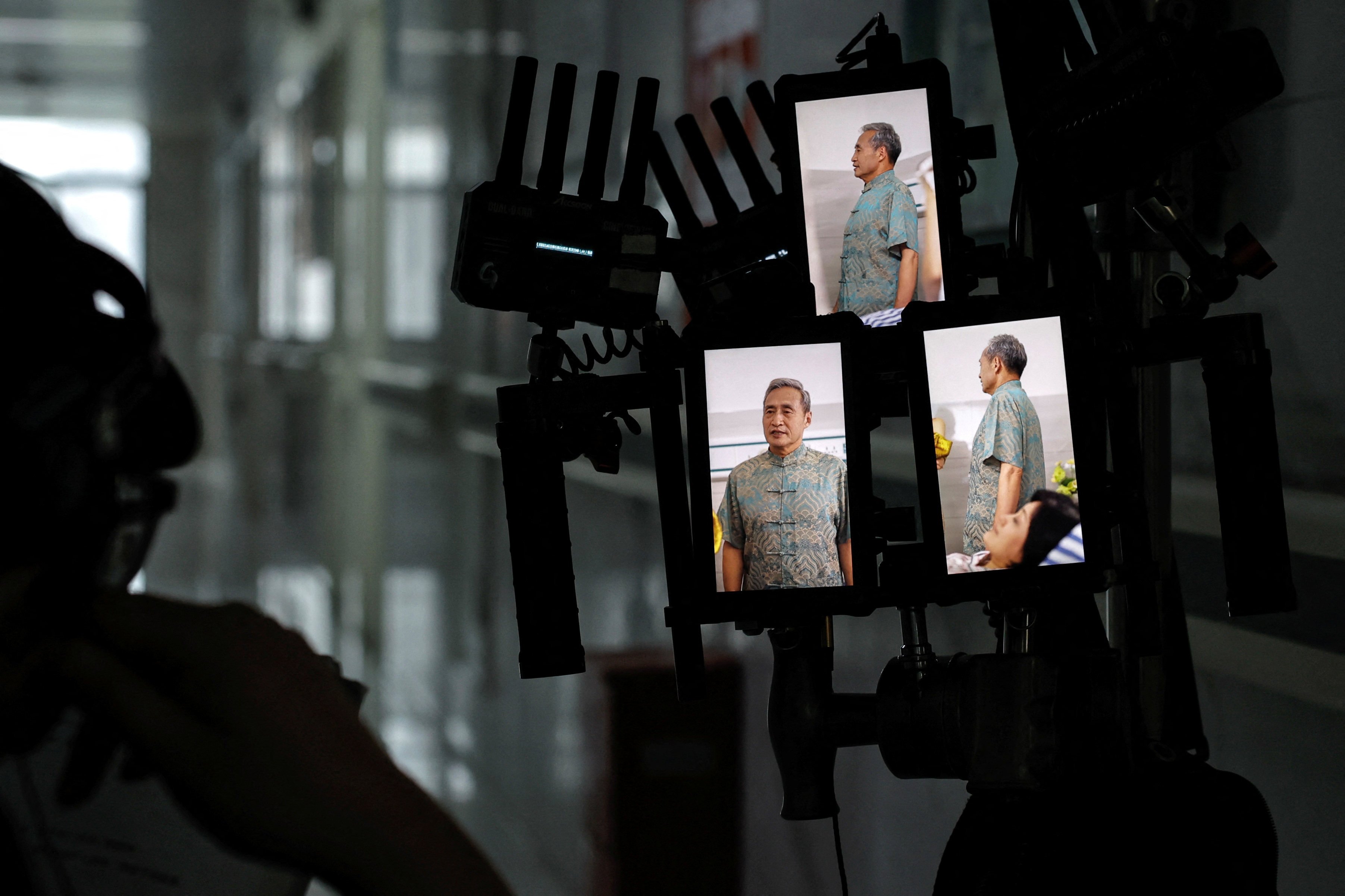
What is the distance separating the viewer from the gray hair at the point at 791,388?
0.74 m

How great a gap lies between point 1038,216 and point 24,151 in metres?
10.8

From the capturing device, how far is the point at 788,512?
746 millimetres

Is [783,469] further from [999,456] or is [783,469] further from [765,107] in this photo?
[765,107]

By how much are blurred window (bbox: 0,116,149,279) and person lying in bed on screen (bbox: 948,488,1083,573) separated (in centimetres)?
935

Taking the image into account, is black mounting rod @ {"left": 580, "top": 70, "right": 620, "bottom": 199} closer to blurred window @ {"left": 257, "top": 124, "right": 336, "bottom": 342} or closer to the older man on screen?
the older man on screen

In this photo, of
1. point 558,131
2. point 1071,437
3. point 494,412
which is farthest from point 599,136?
point 494,412

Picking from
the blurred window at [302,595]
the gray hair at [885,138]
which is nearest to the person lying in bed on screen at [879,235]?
the gray hair at [885,138]

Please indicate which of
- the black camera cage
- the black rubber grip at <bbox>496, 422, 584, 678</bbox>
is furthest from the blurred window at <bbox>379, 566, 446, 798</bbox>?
the black camera cage

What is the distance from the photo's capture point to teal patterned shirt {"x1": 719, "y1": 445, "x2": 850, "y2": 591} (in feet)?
2.43

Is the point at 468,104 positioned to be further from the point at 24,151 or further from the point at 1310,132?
the point at 24,151

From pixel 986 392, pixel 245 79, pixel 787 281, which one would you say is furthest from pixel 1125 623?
pixel 245 79

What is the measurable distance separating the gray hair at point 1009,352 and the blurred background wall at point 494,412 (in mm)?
379

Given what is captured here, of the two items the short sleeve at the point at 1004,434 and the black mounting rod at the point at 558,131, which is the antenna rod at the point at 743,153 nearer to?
the black mounting rod at the point at 558,131

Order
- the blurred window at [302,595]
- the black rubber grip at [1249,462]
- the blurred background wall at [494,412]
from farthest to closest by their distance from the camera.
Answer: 1. the blurred window at [302,595]
2. the blurred background wall at [494,412]
3. the black rubber grip at [1249,462]
